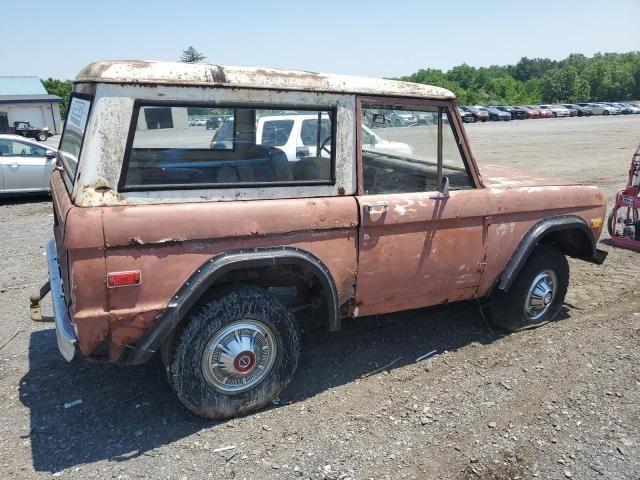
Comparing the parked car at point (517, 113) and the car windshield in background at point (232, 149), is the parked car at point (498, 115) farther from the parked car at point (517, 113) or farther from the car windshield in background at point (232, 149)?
the car windshield in background at point (232, 149)

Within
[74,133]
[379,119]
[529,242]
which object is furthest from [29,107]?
[529,242]

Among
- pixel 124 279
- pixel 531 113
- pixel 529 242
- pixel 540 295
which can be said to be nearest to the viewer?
pixel 124 279

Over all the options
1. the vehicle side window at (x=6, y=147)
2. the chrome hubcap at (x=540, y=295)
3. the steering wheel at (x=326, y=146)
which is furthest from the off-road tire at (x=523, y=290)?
the vehicle side window at (x=6, y=147)

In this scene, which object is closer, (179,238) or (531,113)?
(179,238)

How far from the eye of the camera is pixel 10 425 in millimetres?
3221

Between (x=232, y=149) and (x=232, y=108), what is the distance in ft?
1.12

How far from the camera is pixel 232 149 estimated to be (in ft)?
11.0

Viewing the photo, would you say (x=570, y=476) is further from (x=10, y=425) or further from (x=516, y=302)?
(x=10, y=425)

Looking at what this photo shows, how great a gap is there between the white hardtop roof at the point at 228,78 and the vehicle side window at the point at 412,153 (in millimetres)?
240

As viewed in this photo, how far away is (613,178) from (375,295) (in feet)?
38.8

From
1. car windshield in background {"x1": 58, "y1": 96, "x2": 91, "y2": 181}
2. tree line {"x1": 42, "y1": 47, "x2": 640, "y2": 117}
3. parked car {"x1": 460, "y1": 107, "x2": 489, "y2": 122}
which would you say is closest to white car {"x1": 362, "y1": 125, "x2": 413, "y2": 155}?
car windshield in background {"x1": 58, "y1": 96, "x2": 91, "y2": 181}

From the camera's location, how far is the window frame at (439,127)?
3375 millimetres

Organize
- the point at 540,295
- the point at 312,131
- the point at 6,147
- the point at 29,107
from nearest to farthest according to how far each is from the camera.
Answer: the point at 312,131 < the point at 540,295 < the point at 6,147 < the point at 29,107

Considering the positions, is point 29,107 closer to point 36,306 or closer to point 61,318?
point 36,306
